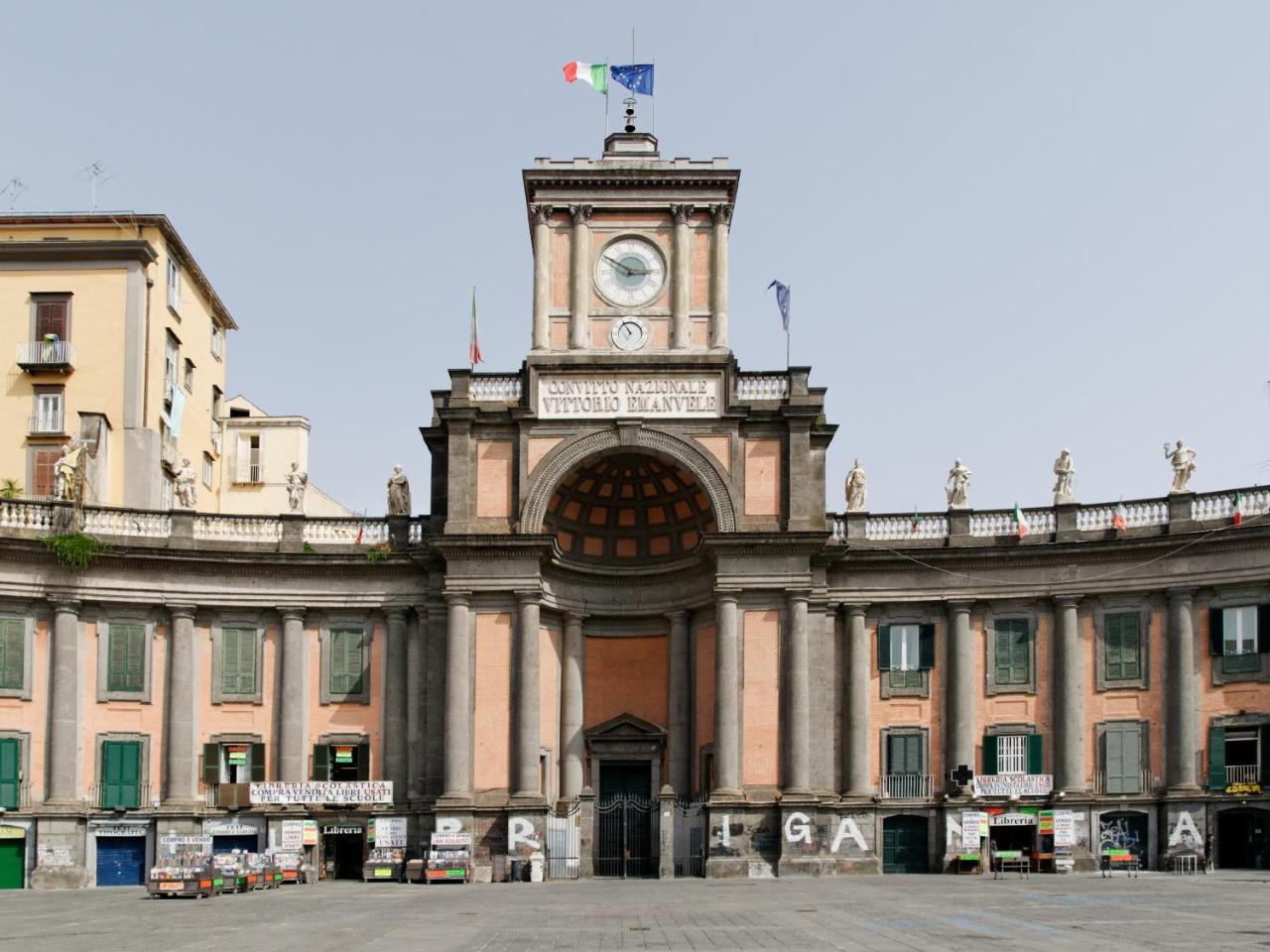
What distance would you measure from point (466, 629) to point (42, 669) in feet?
46.3

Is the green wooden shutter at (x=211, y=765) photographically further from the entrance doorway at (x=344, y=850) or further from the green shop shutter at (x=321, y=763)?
the entrance doorway at (x=344, y=850)

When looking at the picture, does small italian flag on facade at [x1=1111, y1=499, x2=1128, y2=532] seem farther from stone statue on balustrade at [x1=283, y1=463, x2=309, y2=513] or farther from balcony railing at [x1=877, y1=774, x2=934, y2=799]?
stone statue on balustrade at [x1=283, y1=463, x2=309, y2=513]

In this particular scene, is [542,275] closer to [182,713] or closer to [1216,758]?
[182,713]

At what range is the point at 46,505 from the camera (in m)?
57.5

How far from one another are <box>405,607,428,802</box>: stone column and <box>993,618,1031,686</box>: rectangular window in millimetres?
20192

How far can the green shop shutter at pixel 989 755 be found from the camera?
59000 mm

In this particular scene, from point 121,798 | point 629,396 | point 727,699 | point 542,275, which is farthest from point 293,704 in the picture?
point 542,275

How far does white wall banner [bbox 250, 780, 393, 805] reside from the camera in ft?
192

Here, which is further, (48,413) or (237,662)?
(48,413)

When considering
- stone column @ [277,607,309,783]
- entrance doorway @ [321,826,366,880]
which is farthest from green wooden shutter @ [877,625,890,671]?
stone column @ [277,607,309,783]

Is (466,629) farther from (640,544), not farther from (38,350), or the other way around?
(38,350)

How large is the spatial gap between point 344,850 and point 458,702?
6.96 meters

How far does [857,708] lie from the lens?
197ft

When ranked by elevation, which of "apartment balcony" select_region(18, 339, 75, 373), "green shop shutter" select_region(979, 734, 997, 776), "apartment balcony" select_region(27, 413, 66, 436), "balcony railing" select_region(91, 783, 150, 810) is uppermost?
"apartment balcony" select_region(18, 339, 75, 373)
